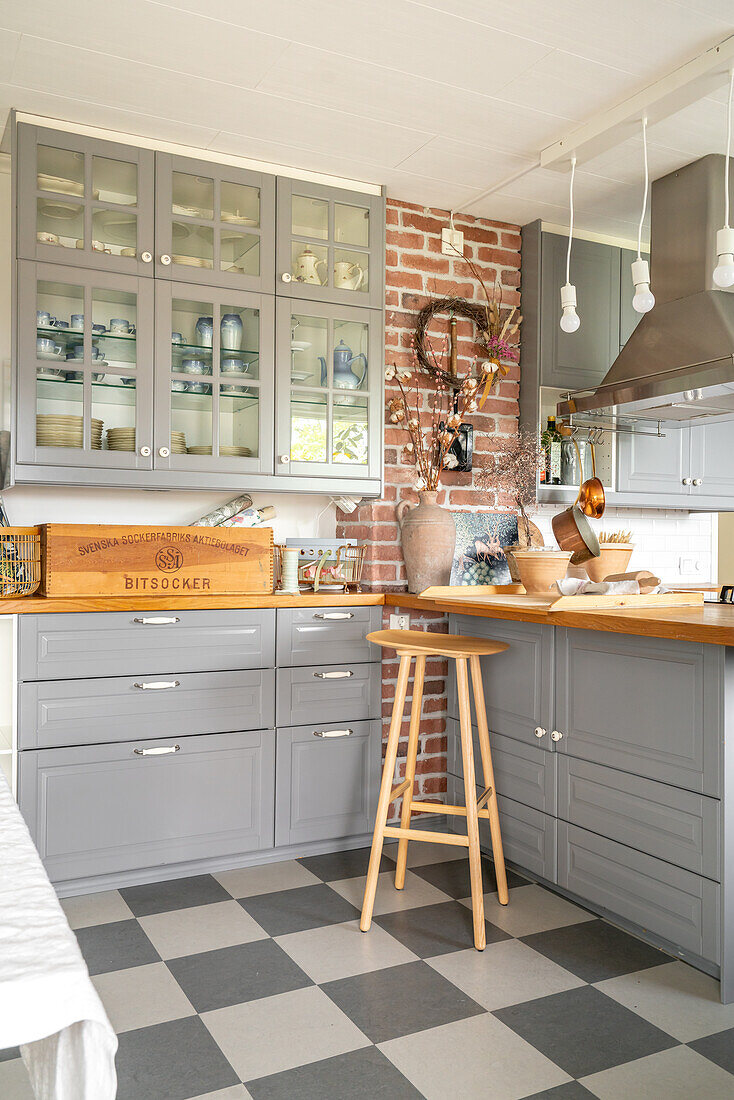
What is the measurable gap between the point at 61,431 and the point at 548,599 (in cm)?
172

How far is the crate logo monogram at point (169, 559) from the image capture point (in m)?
2.87

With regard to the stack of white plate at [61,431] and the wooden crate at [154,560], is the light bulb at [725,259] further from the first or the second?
the stack of white plate at [61,431]

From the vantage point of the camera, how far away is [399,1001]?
6.75ft

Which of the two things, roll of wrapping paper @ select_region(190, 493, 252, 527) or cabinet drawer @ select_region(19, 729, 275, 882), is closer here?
cabinet drawer @ select_region(19, 729, 275, 882)

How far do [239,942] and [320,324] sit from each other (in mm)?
2147

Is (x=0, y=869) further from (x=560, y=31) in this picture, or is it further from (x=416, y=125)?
(x=416, y=125)

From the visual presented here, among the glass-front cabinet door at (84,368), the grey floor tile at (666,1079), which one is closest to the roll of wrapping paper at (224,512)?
the glass-front cabinet door at (84,368)

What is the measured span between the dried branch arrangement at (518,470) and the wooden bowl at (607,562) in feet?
1.32

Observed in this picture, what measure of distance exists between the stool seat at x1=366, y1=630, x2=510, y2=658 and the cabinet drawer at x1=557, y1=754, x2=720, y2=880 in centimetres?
44

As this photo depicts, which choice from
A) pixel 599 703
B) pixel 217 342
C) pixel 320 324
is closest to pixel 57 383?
pixel 217 342

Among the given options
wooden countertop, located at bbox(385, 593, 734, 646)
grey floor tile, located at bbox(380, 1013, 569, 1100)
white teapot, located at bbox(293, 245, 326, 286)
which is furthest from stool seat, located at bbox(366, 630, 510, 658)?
white teapot, located at bbox(293, 245, 326, 286)

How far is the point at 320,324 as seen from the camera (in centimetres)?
321

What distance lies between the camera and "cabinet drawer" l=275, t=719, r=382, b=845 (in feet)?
9.89

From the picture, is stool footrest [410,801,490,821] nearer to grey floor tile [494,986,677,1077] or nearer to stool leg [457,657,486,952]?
stool leg [457,657,486,952]
